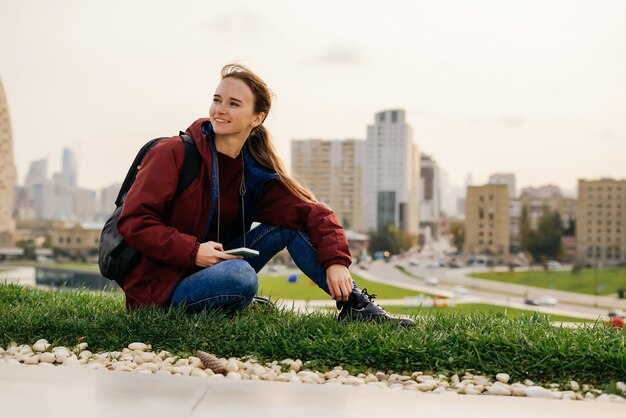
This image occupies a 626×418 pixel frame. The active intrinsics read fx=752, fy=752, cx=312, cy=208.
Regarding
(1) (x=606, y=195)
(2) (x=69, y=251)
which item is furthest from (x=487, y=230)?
(2) (x=69, y=251)

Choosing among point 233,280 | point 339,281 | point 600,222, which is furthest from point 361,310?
point 600,222

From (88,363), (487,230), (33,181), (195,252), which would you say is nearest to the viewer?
(88,363)

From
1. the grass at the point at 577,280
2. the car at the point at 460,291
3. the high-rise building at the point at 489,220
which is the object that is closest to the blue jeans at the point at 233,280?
the car at the point at 460,291

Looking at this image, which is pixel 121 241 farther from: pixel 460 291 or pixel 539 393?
pixel 460 291

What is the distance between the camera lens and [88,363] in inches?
131

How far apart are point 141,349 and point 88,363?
251 millimetres

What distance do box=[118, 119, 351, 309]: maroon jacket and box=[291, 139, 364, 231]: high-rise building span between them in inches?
3447

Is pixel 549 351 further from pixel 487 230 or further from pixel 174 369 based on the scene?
pixel 487 230

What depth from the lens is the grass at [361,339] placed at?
126 inches

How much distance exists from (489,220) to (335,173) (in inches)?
779

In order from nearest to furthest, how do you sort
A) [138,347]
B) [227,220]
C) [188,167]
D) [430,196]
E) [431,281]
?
[138,347]
[188,167]
[227,220]
[431,281]
[430,196]

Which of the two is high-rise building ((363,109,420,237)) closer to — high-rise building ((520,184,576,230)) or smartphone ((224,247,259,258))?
high-rise building ((520,184,576,230))

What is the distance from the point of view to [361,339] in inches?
134

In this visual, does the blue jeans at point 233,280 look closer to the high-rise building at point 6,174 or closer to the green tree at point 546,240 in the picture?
the green tree at point 546,240
